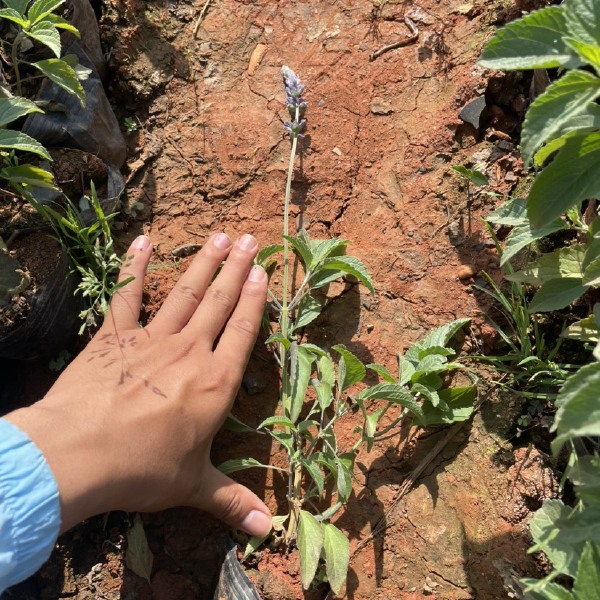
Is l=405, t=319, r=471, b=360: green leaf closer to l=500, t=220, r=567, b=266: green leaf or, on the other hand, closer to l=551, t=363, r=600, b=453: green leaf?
l=500, t=220, r=567, b=266: green leaf

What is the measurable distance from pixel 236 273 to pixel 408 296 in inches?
23.0

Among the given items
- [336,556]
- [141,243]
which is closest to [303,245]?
[141,243]

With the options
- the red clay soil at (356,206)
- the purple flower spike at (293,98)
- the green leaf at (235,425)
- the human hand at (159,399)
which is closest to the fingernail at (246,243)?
the human hand at (159,399)

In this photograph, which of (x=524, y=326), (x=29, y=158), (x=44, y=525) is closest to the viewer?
(x=44, y=525)

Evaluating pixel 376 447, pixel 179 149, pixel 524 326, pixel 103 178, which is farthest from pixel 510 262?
pixel 103 178

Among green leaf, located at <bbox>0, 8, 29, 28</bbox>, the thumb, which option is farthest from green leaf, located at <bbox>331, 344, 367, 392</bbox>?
green leaf, located at <bbox>0, 8, 29, 28</bbox>

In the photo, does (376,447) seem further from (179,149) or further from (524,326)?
(179,149)

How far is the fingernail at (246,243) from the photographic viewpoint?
2.30 metres

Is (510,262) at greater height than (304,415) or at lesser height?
greater

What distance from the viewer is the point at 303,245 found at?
216 cm

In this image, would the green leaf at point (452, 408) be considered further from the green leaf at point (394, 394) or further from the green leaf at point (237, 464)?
the green leaf at point (237, 464)

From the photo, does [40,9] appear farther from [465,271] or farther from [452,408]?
[452,408]

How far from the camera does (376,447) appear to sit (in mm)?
2195

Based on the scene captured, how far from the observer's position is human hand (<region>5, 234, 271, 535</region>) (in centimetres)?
191
